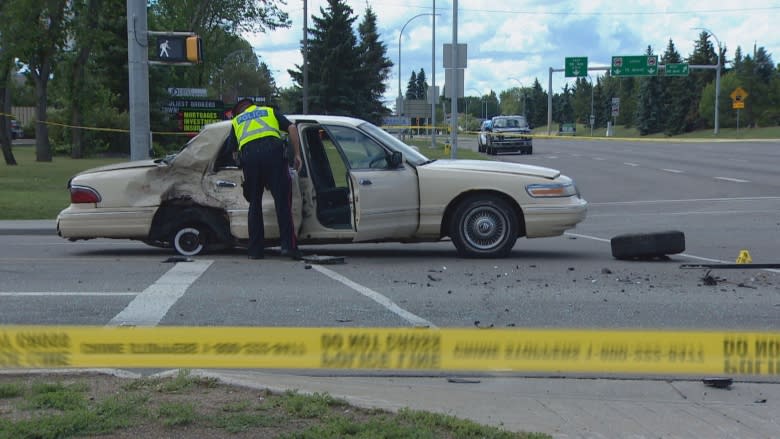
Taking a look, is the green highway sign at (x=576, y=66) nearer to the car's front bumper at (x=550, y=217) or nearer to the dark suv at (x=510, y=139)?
the dark suv at (x=510, y=139)

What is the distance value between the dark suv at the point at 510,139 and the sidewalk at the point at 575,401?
41.1 meters

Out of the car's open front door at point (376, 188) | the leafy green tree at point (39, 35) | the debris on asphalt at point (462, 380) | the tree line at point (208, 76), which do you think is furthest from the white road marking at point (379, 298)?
the leafy green tree at point (39, 35)

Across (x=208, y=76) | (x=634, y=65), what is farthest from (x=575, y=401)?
(x=634, y=65)

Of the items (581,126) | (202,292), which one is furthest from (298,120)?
(581,126)

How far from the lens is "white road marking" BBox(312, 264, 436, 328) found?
725cm

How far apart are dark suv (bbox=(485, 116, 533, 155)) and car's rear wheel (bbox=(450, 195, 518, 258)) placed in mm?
36433

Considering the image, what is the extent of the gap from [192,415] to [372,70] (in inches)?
2803

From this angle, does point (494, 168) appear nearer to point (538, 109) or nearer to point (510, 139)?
point (510, 139)

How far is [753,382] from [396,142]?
18.5ft

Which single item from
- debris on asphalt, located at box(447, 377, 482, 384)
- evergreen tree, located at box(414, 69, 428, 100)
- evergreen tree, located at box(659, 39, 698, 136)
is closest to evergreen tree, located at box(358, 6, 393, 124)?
evergreen tree, located at box(659, 39, 698, 136)

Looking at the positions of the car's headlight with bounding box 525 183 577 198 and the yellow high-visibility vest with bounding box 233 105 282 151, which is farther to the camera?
the car's headlight with bounding box 525 183 577 198

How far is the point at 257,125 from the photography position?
1000cm

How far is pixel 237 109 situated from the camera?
10.2 metres

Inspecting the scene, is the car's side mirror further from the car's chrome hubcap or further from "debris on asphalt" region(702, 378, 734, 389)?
"debris on asphalt" region(702, 378, 734, 389)
